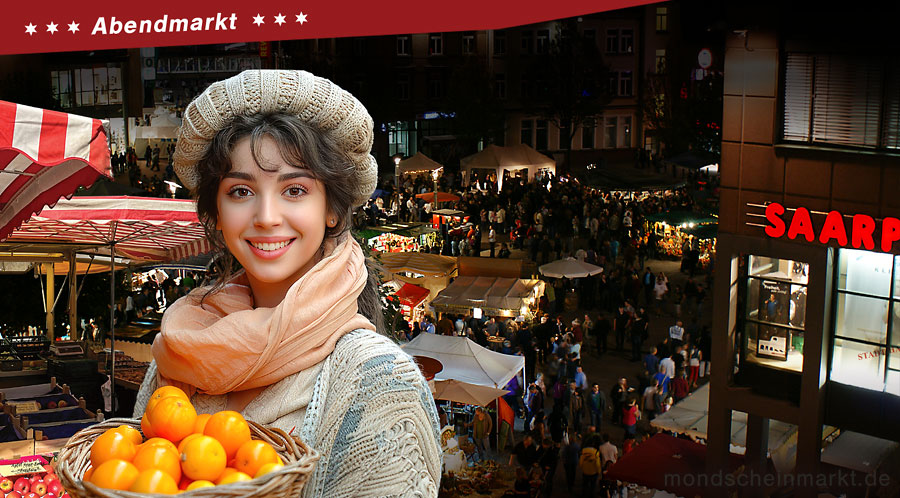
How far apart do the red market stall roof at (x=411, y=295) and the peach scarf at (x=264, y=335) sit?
18.7 m

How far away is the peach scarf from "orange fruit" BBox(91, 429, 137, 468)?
0.46 meters

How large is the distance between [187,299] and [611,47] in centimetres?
5264

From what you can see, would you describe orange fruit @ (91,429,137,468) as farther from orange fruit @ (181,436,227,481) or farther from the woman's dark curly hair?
the woman's dark curly hair

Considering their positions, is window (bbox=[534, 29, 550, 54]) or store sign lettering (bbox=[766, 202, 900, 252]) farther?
window (bbox=[534, 29, 550, 54])

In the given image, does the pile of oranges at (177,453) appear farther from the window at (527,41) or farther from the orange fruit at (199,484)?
the window at (527,41)

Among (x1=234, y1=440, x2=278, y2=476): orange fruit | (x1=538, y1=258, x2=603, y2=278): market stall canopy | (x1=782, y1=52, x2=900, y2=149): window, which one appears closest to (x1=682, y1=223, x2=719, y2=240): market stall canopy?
(x1=538, y1=258, x2=603, y2=278): market stall canopy

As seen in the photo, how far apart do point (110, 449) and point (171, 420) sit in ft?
0.49

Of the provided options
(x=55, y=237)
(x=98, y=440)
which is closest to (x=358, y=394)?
(x=98, y=440)

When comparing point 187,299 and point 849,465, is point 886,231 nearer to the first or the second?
point 849,465

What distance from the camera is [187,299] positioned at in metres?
2.88

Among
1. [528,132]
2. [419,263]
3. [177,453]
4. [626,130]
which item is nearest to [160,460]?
[177,453]

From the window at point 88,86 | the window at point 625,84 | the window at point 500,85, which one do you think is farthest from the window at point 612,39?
the window at point 88,86

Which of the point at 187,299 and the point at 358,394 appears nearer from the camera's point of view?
the point at 358,394

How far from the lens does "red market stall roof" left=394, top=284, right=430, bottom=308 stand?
2167cm
